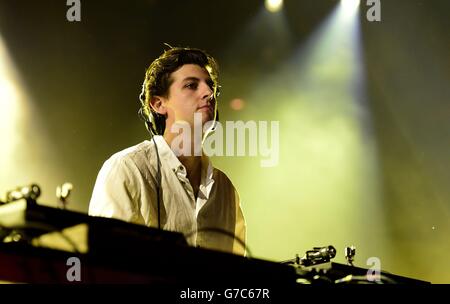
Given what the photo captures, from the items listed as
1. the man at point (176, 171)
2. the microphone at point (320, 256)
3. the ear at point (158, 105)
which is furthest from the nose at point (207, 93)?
the microphone at point (320, 256)

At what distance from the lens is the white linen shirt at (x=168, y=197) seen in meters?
1.71

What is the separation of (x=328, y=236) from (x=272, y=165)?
36cm

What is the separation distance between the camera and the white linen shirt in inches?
67.1

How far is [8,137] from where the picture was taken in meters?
2.26

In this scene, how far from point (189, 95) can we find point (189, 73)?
0.29 feet

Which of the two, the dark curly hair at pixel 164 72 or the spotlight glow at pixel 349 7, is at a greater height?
the spotlight glow at pixel 349 7

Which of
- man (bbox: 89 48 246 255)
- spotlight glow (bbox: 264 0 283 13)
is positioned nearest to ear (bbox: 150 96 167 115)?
man (bbox: 89 48 246 255)

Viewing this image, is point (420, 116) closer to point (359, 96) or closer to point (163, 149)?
point (359, 96)

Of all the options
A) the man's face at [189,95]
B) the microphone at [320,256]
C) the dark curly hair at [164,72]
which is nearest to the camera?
the microphone at [320,256]

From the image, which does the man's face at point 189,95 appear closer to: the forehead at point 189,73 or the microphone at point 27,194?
the forehead at point 189,73

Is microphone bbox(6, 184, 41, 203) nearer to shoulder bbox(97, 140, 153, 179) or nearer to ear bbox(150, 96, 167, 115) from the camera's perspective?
shoulder bbox(97, 140, 153, 179)

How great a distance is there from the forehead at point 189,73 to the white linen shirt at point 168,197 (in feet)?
0.70

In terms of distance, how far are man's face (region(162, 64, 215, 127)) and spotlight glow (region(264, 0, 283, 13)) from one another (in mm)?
679
